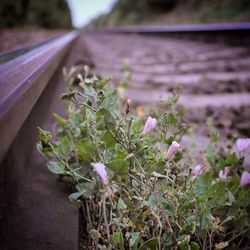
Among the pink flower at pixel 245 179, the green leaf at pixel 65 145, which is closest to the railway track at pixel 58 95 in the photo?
the green leaf at pixel 65 145

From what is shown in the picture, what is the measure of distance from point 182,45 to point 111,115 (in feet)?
16.0

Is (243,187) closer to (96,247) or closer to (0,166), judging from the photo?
(96,247)

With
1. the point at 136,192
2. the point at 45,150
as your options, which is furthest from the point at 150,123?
the point at 45,150

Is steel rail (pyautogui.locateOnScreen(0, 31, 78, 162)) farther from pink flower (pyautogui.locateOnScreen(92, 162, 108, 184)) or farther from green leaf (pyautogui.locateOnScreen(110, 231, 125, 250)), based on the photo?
green leaf (pyautogui.locateOnScreen(110, 231, 125, 250))

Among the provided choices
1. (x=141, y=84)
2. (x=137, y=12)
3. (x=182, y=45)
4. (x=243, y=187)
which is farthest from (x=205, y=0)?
(x=243, y=187)

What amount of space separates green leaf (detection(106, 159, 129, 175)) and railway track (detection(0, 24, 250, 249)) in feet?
0.68

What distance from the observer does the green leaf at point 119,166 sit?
1.01 meters

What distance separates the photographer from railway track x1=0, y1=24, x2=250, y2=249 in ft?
3.16

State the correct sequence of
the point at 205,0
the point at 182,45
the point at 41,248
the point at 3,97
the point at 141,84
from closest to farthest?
the point at 3,97, the point at 41,248, the point at 141,84, the point at 182,45, the point at 205,0

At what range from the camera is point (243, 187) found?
Result: 1312 mm

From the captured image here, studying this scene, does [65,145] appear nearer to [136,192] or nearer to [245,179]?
[136,192]

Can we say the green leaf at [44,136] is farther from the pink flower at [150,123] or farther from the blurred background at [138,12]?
the blurred background at [138,12]

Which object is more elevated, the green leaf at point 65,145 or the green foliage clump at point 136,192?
the green leaf at point 65,145

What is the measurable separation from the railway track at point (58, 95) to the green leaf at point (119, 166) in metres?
0.21
